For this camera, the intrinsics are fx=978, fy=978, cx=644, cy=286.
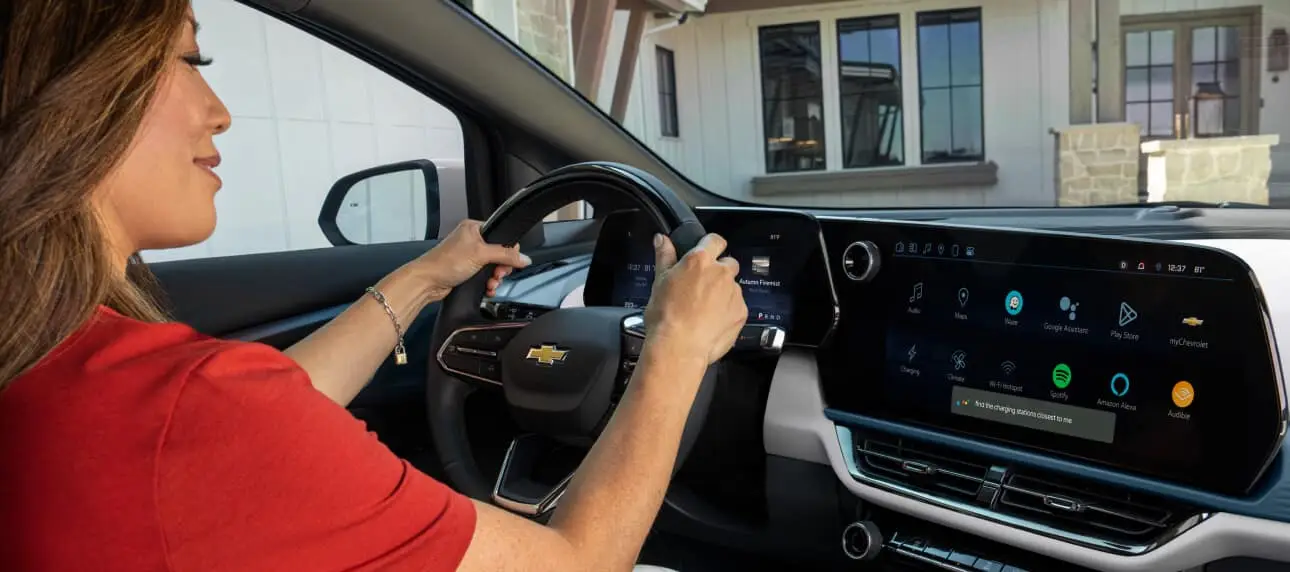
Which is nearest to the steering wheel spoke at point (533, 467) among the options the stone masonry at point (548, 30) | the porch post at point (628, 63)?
the stone masonry at point (548, 30)

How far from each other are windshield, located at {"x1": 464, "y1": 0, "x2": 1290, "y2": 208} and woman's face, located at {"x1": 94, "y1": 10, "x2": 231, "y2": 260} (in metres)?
8.40

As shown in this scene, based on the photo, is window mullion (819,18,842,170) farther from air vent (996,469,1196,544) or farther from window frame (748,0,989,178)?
air vent (996,469,1196,544)

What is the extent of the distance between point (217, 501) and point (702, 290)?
52 cm

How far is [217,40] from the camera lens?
2.13 metres

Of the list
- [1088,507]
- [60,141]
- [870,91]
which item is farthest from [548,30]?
[870,91]

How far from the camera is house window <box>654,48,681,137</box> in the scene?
36.1 ft

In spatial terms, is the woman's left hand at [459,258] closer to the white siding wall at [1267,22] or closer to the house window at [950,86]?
the white siding wall at [1267,22]

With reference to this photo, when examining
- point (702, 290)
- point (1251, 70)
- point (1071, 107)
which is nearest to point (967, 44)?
point (1071, 107)

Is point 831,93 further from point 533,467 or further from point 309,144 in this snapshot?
point 533,467

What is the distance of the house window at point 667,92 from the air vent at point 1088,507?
9.84 meters

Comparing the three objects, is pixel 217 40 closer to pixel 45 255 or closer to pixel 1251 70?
pixel 45 255

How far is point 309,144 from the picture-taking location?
3137 mm

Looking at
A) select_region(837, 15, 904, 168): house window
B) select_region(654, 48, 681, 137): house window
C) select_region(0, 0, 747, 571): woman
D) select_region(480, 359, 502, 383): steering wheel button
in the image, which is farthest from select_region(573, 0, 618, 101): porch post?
select_region(0, 0, 747, 571): woman

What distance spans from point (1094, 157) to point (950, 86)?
2.69 m
